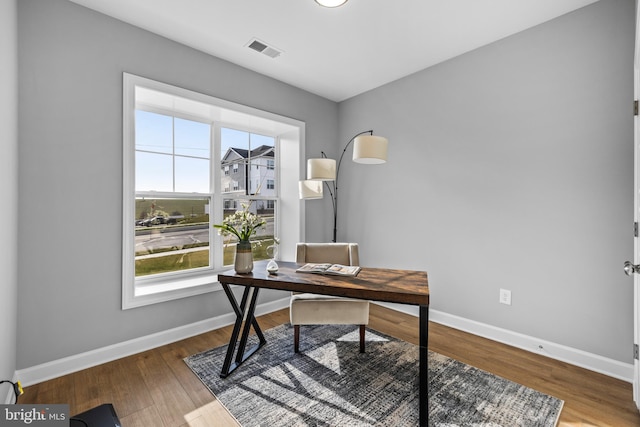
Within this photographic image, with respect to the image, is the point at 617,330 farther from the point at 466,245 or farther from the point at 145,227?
the point at 145,227

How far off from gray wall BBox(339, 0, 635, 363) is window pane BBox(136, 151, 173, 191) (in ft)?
7.47

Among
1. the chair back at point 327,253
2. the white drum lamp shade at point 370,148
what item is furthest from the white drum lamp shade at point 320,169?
the chair back at point 327,253

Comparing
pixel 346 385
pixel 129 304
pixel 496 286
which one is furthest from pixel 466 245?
pixel 129 304

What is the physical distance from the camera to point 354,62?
294cm

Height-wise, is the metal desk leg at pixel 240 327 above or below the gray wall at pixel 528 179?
below

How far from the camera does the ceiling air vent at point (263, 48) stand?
2.60 metres

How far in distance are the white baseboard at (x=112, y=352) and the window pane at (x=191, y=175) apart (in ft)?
Result: 4.20

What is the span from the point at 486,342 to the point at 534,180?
1417 millimetres

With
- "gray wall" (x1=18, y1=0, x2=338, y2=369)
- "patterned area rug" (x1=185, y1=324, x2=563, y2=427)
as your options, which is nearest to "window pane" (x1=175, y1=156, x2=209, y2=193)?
"gray wall" (x1=18, y1=0, x2=338, y2=369)

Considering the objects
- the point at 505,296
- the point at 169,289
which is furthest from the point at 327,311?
the point at 505,296

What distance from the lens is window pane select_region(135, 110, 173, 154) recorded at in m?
2.71

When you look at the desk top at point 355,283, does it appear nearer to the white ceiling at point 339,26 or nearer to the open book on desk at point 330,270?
the open book on desk at point 330,270

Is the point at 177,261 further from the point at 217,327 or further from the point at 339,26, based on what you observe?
the point at 339,26

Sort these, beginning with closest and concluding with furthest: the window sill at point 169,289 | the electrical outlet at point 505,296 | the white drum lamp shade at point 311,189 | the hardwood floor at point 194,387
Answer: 1. the hardwood floor at point 194,387
2. the window sill at point 169,289
3. the electrical outlet at point 505,296
4. the white drum lamp shade at point 311,189
